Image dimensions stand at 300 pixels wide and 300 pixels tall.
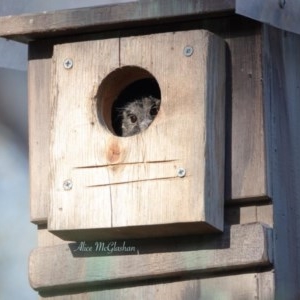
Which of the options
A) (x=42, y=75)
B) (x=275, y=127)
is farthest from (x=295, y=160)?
(x=42, y=75)

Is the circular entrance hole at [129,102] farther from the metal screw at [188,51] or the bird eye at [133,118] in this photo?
the metal screw at [188,51]

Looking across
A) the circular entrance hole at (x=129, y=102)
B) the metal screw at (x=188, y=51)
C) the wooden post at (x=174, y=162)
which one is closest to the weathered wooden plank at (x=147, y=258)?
the wooden post at (x=174, y=162)

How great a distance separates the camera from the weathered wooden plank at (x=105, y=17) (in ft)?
12.5

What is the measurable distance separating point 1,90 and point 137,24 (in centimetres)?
64

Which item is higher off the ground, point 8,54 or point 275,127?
point 8,54

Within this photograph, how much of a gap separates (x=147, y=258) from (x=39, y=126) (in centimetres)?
42

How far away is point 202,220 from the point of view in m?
3.65

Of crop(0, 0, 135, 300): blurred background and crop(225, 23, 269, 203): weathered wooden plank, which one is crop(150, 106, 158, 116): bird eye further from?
crop(0, 0, 135, 300): blurred background

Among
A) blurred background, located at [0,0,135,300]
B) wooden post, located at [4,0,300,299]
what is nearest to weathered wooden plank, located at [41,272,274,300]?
wooden post, located at [4,0,300,299]

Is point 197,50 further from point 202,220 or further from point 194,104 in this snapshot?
point 202,220

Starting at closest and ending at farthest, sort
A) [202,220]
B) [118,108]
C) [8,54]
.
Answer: [202,220] < [118,108] < [8,54]

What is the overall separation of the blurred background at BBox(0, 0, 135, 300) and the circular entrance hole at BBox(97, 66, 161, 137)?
0.39 m

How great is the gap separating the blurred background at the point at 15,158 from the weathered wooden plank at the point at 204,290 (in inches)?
25.8

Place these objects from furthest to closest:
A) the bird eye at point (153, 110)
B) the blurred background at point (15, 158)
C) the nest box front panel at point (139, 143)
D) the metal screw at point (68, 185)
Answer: the blurred background at point (15, 158) → the bird eye at point (153, 110) → the metal screw at point (68, 185) → the nest box front panel at point (139, 143)
